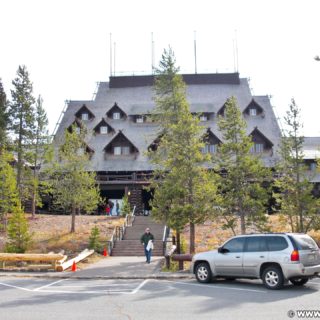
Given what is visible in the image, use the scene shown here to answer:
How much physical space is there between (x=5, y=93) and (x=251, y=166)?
1023 inches

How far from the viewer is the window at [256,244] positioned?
562 inches

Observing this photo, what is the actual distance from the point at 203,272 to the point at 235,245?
156 centimetres

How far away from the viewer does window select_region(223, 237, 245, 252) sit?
49.0ft

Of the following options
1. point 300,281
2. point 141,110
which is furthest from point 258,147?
point 300,281

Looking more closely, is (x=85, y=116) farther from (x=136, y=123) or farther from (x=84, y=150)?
(x=84, y=150)

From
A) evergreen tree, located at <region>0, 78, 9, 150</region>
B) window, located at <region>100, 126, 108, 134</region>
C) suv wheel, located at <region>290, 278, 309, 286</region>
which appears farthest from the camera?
window, located at <region>100, 126, 108, 134</region>

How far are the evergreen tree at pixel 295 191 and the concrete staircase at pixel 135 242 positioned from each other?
26.7 ft

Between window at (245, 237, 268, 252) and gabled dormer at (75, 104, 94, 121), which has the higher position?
gabled dormer at (75, 104, 94, 121)

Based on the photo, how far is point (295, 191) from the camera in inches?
1069

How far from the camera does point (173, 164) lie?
2411 centimetres

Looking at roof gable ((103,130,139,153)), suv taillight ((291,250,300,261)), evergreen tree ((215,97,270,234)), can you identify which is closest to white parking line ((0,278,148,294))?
suv taillight ((291,250,300,261))

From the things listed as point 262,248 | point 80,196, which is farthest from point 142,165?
point 262,248

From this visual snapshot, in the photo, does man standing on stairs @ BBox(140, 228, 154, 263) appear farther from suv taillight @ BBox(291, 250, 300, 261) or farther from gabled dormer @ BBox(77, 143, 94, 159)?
gabled dormer @ BBox(77, 143, 94, 159)

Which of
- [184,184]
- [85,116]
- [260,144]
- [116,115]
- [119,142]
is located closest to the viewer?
[184,184]
